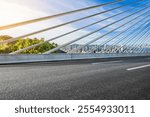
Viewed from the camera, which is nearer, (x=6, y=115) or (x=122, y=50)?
(x=6, y=115)

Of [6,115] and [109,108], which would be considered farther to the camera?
[109,108]

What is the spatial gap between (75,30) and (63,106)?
36.3 ft

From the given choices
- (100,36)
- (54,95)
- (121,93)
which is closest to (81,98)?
(54,95)

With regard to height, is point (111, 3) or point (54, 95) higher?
point (111, 3)

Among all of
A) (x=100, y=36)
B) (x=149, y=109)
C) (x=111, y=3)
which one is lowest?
(x=149, y=109)

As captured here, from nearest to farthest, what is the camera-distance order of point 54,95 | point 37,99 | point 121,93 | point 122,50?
1. point 37,99
2. point 54,95
3. point 121,93
4. point 122,50

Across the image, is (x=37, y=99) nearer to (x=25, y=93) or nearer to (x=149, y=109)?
(x=25, y=93)

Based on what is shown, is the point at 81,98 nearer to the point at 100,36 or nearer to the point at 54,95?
the point at 54,95

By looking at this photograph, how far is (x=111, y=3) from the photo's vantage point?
17.5 meters

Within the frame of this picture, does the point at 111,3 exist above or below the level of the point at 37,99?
above

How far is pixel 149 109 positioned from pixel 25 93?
2194mm

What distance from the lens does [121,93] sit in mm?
4305

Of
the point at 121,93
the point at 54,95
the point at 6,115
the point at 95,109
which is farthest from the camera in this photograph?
the point at 121,93

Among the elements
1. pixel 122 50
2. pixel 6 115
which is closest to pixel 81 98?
pixel 6 115
